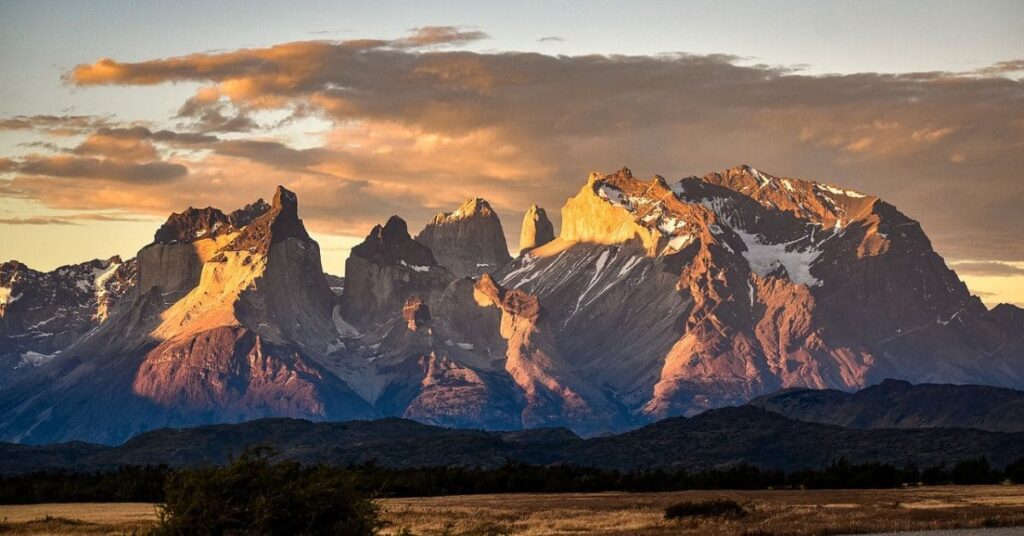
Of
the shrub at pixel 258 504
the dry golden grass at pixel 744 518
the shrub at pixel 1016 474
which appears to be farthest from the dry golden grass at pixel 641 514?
the shrub at pixel 1016 474

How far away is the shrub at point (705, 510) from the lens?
120 metres

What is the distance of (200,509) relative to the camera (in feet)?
257

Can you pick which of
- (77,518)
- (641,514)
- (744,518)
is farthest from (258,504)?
(77,518)

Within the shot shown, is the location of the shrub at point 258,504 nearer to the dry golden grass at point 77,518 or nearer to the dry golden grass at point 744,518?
the dry golden grass at point 744,518

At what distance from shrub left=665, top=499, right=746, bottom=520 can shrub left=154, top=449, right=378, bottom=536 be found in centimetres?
4592

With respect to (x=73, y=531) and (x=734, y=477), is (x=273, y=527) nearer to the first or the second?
(x=73, y=531)

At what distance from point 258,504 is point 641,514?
57253 millimetres

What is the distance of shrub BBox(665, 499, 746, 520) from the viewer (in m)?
120

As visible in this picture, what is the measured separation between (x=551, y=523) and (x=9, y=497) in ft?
274

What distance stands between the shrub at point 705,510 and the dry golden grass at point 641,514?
4.11 ft

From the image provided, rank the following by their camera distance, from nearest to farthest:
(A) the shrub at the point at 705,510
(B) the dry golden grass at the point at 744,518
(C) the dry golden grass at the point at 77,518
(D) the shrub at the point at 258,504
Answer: (D) the shrub at the point at 258,504, (B) the dry golden grass at the point at 744,518, (C) the dry golden grass at the point at 77,518, (A) the shrub at the point at 705,510

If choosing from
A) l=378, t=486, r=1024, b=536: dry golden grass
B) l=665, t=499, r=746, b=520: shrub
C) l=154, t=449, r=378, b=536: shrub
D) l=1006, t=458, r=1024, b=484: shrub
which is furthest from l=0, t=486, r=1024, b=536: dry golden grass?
l=1006, t=458, r=1024, b=484: shrub

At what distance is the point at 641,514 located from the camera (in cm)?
12988

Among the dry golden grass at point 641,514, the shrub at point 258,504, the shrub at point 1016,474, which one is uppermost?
the shrub at point 258,504
